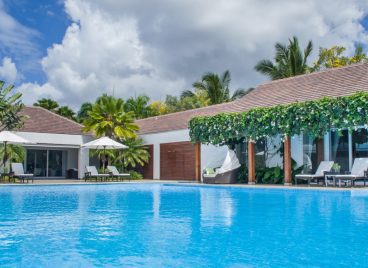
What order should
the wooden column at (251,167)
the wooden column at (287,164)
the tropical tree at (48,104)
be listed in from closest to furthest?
the wooden column at (287,164), the wooden column at (251,167), the tropical tree at (48,104)

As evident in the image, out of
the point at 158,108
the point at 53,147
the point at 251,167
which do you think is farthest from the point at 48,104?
the point at 251,167

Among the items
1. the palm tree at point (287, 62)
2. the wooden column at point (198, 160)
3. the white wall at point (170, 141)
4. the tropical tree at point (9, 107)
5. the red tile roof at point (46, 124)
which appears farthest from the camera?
the palm tree at point (287, 62)

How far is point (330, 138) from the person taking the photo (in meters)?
18.5

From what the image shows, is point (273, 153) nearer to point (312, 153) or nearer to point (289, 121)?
point (312, 153)

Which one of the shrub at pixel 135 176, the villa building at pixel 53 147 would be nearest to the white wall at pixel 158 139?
the shrub at pixel 135 176

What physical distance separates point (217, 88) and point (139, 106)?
8508 millimetres

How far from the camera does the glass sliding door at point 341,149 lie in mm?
17844

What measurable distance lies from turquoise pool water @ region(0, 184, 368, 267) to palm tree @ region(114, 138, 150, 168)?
53.8 feet

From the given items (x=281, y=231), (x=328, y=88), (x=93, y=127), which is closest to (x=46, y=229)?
(x=281, y=231)

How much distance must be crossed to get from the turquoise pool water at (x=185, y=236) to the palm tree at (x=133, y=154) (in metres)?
16.4

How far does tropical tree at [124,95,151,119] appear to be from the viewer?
141 feet

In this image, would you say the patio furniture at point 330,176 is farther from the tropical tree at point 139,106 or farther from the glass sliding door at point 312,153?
the tropical tree at point 139,106

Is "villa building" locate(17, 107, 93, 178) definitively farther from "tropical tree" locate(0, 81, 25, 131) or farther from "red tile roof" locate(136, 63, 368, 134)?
"red tile roof" locate(136, 63, 368, 134)

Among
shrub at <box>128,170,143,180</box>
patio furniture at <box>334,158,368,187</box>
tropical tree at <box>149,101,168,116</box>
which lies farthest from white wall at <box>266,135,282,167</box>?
tropical tree at <box>149,101,168,116</box>
